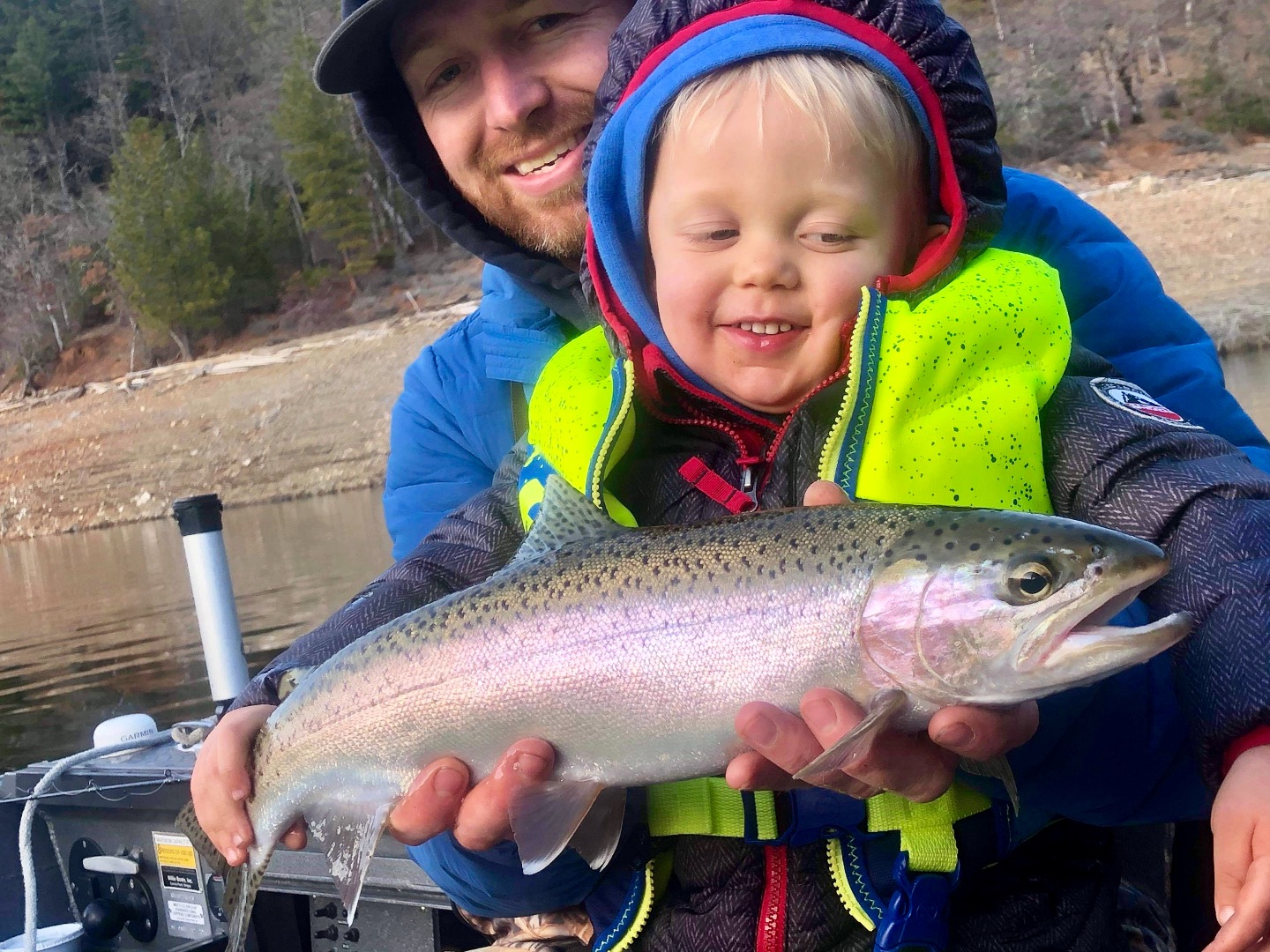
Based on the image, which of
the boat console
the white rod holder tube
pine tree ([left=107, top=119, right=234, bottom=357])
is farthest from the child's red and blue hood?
pine tree ([left=107, top=119, right=234, bottom=357])

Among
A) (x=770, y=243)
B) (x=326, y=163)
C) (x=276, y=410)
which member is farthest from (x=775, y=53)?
(x=326, y=163)

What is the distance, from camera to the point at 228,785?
102 inches

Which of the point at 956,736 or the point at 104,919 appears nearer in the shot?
the point at 956,736

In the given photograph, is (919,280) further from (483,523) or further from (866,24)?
(483,523)

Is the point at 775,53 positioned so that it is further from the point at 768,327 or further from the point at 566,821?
the point at 566,821

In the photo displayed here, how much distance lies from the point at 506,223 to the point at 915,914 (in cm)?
255

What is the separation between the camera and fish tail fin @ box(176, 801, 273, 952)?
8.64 ft

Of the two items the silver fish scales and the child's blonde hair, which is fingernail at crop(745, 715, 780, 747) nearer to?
the silver fish scales

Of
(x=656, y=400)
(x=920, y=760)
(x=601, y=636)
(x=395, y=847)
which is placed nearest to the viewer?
(x=920, y=760)

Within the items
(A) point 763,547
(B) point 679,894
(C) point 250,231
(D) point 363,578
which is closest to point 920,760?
(A) point 763,547

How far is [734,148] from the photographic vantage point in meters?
2.55

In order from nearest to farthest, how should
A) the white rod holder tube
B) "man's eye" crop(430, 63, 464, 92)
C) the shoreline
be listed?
"man's eye" crop(430, 63, 464, 92)
the white rod holder tube
the shoreline

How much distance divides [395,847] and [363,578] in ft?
39.4

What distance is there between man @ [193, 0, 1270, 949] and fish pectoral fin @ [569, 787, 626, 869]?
1515mm
